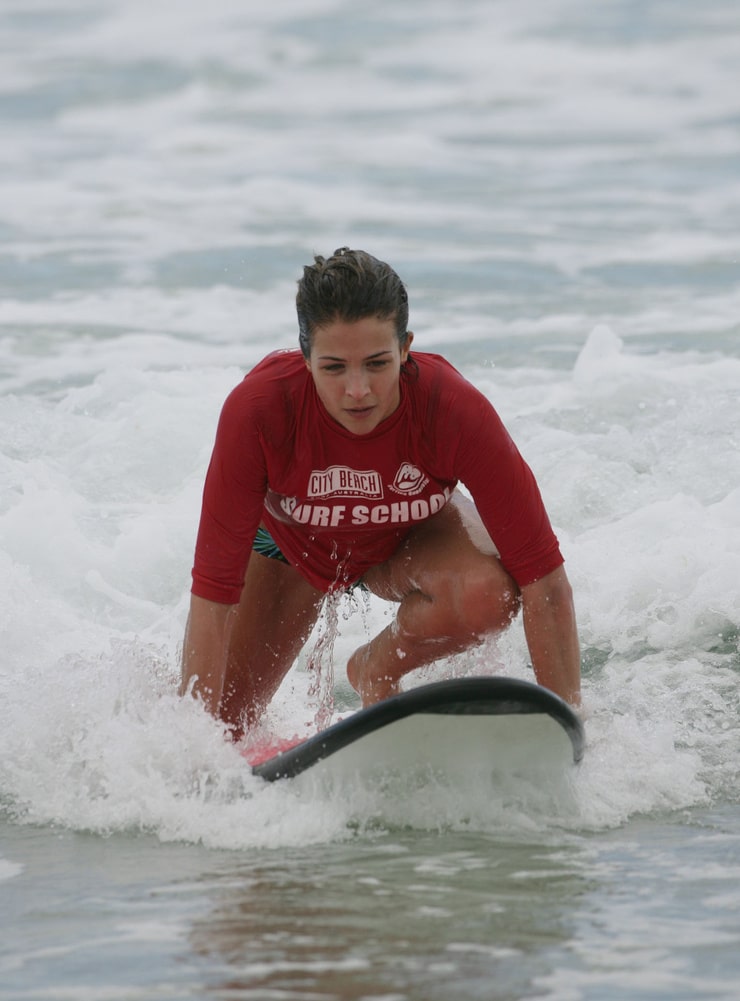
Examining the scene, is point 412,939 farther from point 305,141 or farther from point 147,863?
point 305,141

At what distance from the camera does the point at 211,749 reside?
3.97 meters

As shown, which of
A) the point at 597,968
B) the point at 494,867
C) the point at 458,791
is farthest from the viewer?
the point at 458,791

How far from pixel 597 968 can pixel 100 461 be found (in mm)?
5481

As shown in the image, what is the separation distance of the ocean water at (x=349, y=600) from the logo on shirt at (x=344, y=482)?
668mm

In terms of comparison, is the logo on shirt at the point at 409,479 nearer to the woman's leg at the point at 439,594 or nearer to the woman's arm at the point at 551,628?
the woman's leg at the point at 439,594

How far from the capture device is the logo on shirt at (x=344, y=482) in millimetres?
3953

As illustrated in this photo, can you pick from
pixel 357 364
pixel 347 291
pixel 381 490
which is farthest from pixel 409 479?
pixel 347 291

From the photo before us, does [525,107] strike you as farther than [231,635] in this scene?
Yes

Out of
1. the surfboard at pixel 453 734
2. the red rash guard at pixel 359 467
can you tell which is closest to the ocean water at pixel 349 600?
the surfboard at pixel 453 734

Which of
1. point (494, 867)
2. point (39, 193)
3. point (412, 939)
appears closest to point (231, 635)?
point (494, 867)

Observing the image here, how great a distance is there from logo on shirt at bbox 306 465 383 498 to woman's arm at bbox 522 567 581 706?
46cm

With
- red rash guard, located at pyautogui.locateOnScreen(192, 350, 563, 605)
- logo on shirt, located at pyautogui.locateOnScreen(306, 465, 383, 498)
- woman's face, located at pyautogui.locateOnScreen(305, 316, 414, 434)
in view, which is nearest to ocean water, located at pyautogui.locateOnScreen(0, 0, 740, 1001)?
red rash guard, located at pyautogui.locateOnScreen(192, 350, 563, 605)

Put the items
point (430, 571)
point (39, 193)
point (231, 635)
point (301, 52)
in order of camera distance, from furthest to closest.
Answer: point (301, 52) < point (39, 193) < point (231, 635) < point (430, 571)

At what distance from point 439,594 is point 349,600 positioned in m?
0.52
